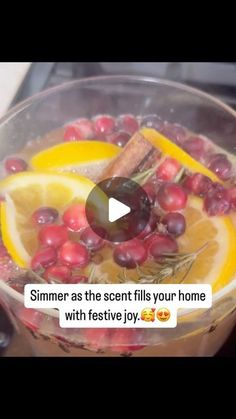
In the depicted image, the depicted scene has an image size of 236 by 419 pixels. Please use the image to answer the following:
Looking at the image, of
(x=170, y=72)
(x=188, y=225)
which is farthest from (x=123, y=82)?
(x=188, y=225)

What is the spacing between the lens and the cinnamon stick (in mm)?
635

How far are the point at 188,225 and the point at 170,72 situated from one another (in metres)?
0.17

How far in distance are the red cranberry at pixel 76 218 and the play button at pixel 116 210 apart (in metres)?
0.03

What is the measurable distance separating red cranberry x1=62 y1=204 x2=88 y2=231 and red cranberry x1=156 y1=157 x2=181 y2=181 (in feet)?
0.29

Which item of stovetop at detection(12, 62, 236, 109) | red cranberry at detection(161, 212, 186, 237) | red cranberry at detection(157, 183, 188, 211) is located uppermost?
stovetop at detection(12, 62, 236, 109)

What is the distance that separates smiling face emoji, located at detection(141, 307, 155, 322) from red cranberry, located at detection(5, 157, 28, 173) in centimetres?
19

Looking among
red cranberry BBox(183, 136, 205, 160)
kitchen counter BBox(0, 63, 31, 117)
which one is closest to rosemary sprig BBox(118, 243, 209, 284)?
red cranberry BBox(183, 136, 205, 160)

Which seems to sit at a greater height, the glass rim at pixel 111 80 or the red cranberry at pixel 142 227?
the glass rim at pixel 111 80

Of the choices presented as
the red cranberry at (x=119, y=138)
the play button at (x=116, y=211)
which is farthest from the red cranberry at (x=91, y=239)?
the red cranberry at (x=119, y=138)

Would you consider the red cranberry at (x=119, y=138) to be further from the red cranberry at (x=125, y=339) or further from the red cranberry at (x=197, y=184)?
the red cranberry at (x=125, y=339)

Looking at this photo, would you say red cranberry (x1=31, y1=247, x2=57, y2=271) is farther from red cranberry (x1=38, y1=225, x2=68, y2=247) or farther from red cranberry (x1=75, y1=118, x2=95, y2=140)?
red cranberry (x1=75, y1=118, x2=95, y2=140)

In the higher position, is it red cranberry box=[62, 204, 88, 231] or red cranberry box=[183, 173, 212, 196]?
red cranberry box=[183, 173, 212, 196]

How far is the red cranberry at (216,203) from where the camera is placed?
2.06 feet

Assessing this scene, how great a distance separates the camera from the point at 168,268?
1.98 ft
